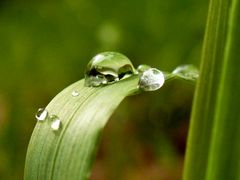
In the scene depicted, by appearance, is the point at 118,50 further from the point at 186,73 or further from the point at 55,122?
the point at 55,122

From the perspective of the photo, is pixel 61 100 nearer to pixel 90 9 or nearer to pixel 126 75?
pixel 126 75

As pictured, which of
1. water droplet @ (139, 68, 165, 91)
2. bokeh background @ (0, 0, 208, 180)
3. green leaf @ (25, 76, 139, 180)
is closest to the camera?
green leaf @ (25, 76, 139, 180)

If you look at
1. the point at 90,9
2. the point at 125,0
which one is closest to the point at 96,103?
the point at 90,9

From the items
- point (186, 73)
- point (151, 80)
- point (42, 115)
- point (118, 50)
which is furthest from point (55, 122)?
point (118, 50)

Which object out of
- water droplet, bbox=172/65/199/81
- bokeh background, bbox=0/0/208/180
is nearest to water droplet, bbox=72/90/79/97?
water droplet, bbox=172/65/199/81

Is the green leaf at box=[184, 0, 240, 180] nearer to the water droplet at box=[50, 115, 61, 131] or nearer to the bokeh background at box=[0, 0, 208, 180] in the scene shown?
the water droplet at box=[50, 115, 61, 131]

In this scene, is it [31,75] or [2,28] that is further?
[2,28]
